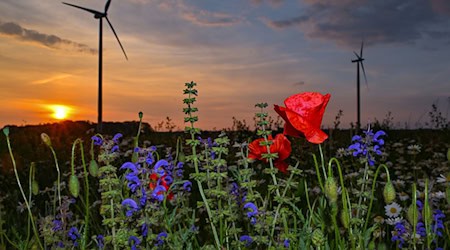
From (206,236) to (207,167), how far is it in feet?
6.09

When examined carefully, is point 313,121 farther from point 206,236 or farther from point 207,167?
point 206,236

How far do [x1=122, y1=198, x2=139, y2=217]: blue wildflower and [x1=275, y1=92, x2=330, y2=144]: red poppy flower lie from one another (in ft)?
2.36

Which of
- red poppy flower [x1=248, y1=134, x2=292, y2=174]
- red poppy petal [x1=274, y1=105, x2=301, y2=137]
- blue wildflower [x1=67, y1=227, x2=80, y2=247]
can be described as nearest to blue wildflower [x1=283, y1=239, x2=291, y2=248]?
red poppy flower [x1=248, y1=134, x2=292, y2=174]

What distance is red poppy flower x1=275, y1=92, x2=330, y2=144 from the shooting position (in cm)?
235

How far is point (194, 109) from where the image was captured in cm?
249

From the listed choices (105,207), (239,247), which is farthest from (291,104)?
(105,207)

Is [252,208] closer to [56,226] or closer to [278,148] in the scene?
[278,148]

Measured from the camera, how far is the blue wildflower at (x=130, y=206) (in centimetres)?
229

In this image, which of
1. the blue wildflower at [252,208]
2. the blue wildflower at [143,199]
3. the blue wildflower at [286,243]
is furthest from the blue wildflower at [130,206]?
the blue wildflower at [286,243]

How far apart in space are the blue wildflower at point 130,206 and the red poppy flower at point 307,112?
0.72 metres

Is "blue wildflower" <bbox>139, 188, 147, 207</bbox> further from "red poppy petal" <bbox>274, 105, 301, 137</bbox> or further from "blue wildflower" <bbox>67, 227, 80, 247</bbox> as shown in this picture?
"blue wildflower" <bbox>67, 227, 80, 247</bbox>

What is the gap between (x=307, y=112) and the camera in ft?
7.71

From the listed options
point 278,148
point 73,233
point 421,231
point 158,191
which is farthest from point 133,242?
point 421,231

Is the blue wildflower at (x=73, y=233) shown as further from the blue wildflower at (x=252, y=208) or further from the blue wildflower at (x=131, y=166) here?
the blue wildflower at (x=252, y=208)
